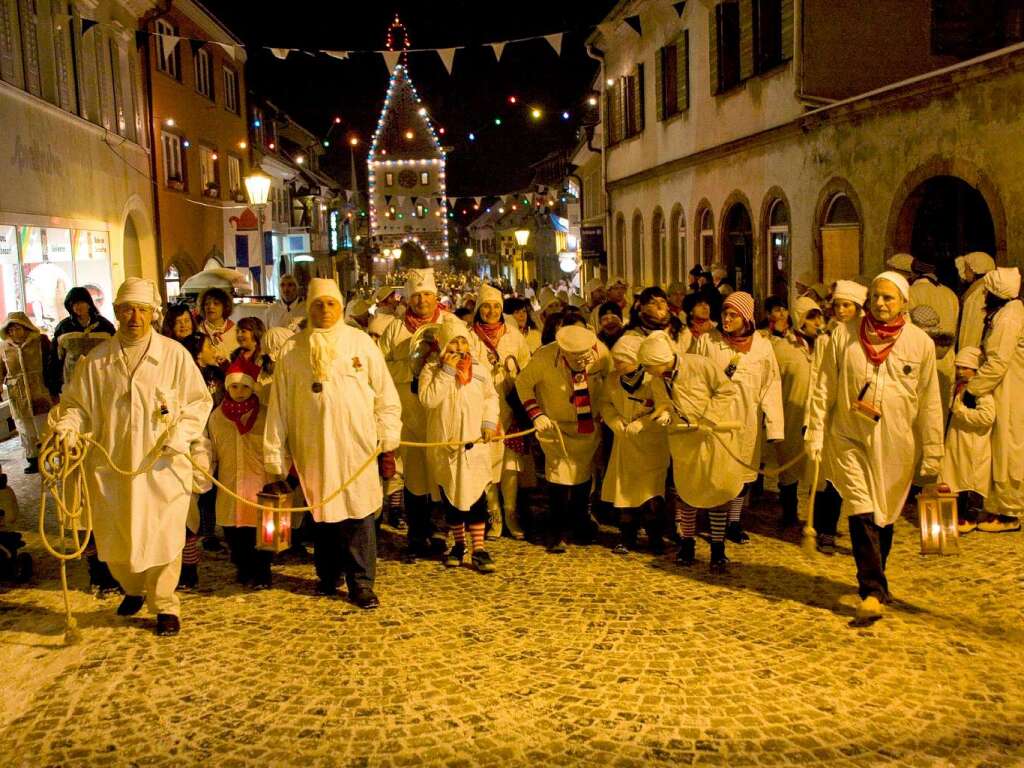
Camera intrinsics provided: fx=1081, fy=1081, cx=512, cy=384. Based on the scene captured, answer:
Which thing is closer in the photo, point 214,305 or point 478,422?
point 478,422

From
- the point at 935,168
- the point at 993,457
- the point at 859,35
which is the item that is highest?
the point at 859,35

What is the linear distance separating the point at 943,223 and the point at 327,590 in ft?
31.8

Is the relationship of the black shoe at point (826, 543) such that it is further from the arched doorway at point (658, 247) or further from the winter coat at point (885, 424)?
the arched doorway at point (658, 247)

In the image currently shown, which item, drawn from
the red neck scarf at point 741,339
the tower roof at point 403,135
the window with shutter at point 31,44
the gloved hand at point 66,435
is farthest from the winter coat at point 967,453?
the tower roof at point 403,135

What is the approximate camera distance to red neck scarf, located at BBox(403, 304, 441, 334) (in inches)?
334

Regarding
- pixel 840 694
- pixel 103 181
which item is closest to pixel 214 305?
pixel 840 694

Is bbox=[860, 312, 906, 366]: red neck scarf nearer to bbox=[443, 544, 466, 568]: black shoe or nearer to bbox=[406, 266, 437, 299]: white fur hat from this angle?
bbox=[443, 544, 466, 568]: black shoe

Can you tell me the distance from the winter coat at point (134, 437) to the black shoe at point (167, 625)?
36 cm

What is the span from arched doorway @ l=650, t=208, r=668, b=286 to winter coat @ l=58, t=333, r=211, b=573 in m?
19.3

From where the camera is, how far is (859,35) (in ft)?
51.2

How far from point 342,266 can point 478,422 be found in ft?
217

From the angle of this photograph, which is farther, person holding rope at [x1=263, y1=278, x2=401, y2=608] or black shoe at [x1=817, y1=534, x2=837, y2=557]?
black shoe at [x1=817, y1=534, x2=837, y2=557]

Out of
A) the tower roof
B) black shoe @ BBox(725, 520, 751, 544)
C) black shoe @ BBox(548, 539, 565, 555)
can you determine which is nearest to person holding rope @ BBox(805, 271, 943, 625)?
black shoe @ BBox(725, 520, 751, 544)

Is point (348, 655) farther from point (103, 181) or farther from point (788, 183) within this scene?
point (103, 181)
